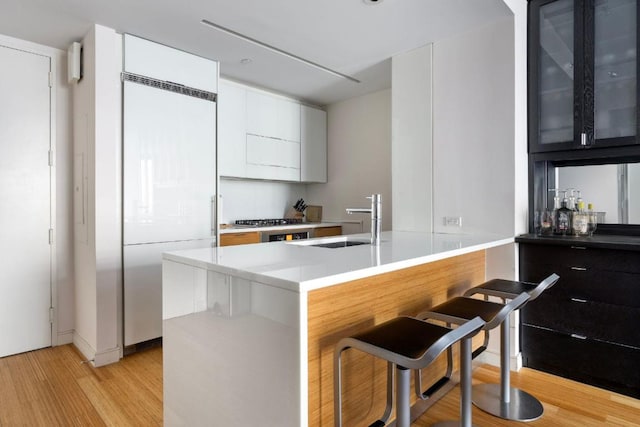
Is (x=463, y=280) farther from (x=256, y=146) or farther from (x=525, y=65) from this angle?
(x=256, y=146)

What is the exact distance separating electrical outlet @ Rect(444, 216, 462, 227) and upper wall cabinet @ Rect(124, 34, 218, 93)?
7.24 feet

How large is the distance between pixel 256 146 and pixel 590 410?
11.2ft

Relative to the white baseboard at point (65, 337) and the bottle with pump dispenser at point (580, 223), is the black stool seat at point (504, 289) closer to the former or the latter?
the bottle with pump dispenser at point (580, 223)

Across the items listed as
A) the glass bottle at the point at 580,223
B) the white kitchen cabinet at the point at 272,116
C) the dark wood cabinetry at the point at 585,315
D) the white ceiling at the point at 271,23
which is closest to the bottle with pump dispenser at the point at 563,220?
the glass bottle at the point at 580,223

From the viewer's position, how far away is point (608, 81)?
7.52ft

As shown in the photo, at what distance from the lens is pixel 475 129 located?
2.63m

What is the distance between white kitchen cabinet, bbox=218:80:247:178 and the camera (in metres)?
3.62

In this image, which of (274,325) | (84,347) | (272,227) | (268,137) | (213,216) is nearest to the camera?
Answer: (274,325)

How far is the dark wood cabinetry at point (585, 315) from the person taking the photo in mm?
2070

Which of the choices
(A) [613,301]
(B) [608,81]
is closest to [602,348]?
(A) [613,301]

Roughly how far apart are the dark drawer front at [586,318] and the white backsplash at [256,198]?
2.93 meters

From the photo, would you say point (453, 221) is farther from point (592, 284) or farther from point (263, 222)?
point (263, 222)

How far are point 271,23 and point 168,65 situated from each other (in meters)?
0.93

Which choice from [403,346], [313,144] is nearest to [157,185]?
[313,144]
